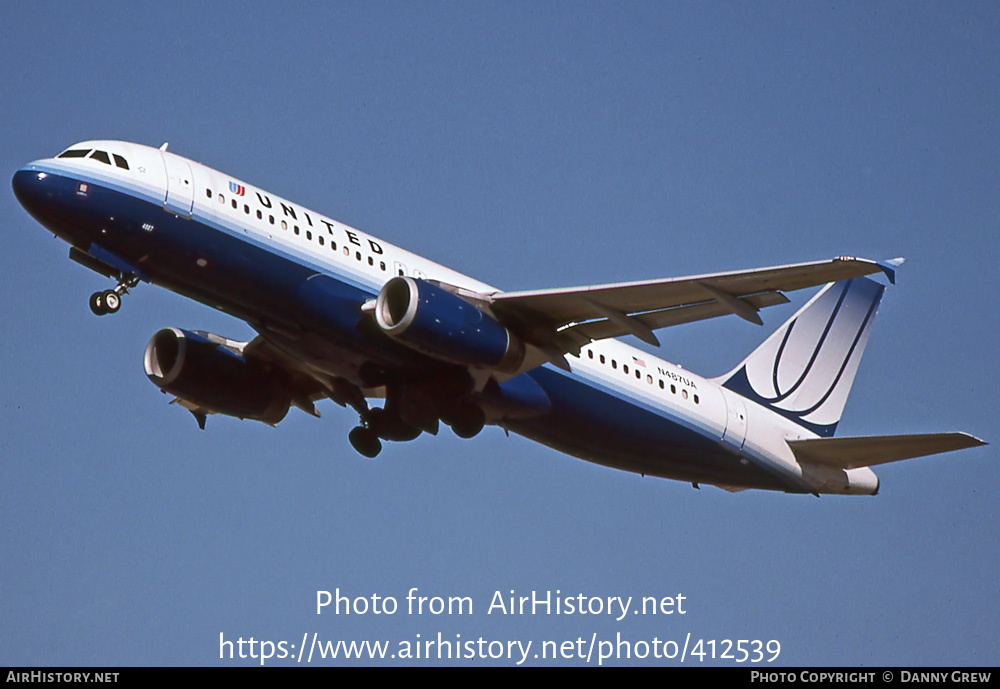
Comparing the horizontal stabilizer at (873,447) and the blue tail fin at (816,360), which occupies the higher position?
the blue tail fin at (816,360)

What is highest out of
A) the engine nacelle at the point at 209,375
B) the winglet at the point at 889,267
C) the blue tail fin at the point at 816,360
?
the blue tail fin at the point at 816,360

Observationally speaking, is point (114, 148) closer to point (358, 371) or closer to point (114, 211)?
point (114, 211)

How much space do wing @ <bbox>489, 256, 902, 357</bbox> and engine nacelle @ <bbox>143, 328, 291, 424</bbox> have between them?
6818 mm

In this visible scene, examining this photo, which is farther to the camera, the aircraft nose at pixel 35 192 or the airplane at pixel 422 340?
the airplane at pixel 422 340

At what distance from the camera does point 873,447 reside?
108 ft

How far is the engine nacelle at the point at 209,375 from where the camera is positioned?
3328cm

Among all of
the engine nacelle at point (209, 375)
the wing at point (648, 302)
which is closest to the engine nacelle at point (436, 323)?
the wing at point (648, 302)

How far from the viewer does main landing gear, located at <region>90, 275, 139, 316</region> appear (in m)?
27.9

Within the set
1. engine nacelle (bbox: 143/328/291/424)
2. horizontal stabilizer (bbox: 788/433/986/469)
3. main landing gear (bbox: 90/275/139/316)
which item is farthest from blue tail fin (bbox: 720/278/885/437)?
main landing gear (bbox: 90/275/139/316)

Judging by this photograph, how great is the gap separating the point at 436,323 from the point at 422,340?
1.41 feet

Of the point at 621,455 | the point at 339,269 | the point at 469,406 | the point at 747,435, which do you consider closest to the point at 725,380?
the point at 747,435

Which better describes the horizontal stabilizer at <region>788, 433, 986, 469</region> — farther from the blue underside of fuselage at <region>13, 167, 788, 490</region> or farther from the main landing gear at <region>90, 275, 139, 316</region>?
the main landing gear at <region>90, 275, 139, 316</region>

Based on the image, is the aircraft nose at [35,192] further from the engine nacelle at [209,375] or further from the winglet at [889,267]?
the winglet at [889,267]

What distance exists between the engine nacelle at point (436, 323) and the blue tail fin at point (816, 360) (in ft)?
30.6
